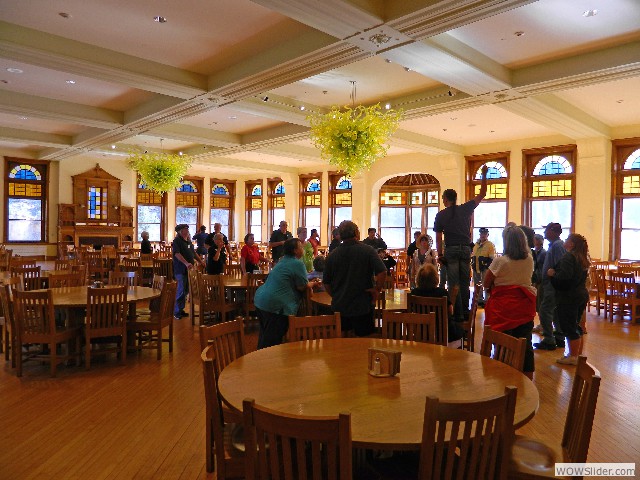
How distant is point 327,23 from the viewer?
4828 mm

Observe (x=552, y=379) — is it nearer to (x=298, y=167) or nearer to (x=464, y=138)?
(x=464, y=138)

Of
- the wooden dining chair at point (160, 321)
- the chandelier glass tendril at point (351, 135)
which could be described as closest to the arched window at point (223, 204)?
the chandelier glass tendril at point (351, 135)

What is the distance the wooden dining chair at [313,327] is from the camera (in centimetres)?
348

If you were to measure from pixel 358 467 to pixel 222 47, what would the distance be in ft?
18.0

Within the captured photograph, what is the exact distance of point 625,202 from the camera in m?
11.2

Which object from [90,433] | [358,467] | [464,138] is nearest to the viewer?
[358,467]

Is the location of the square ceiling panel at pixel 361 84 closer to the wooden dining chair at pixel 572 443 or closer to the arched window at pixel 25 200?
the wooden dining chair at pixel 572 443

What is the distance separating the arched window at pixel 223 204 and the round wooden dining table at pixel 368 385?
1680cm

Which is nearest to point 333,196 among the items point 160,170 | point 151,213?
point 151,213

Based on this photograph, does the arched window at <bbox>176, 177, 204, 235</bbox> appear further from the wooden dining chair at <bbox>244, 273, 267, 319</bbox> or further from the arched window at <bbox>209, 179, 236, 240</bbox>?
the wooden dining chair at <bbox>244, 273, 267, 319</bbox>

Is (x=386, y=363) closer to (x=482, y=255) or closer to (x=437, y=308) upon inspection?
(x=437, y=308)

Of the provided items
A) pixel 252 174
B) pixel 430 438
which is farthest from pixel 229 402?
pixel 252 174

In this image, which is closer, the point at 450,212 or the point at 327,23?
the point at 327,23

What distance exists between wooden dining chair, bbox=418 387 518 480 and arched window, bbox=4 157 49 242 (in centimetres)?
1657
